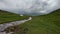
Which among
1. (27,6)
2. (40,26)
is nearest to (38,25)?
(40,26)

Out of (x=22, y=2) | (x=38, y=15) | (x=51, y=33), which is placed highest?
(x=22, y=2)

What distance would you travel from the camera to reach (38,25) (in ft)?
2.98

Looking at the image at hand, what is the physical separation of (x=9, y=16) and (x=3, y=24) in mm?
87

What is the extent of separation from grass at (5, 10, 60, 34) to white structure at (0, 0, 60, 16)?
6 cm

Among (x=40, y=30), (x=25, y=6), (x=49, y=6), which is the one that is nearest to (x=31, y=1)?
(x=25, y=6)

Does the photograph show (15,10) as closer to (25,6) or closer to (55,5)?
(25,6)

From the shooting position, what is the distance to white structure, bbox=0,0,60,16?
97 cm

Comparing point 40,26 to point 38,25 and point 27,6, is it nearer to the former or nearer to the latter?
point 38,25

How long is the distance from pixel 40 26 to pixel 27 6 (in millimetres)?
219

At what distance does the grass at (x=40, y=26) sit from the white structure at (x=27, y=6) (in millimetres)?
57

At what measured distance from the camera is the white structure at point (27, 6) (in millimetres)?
974

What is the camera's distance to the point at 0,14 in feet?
3.12

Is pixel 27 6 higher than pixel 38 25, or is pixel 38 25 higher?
pixel 27 6

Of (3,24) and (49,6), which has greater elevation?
(49,6)
